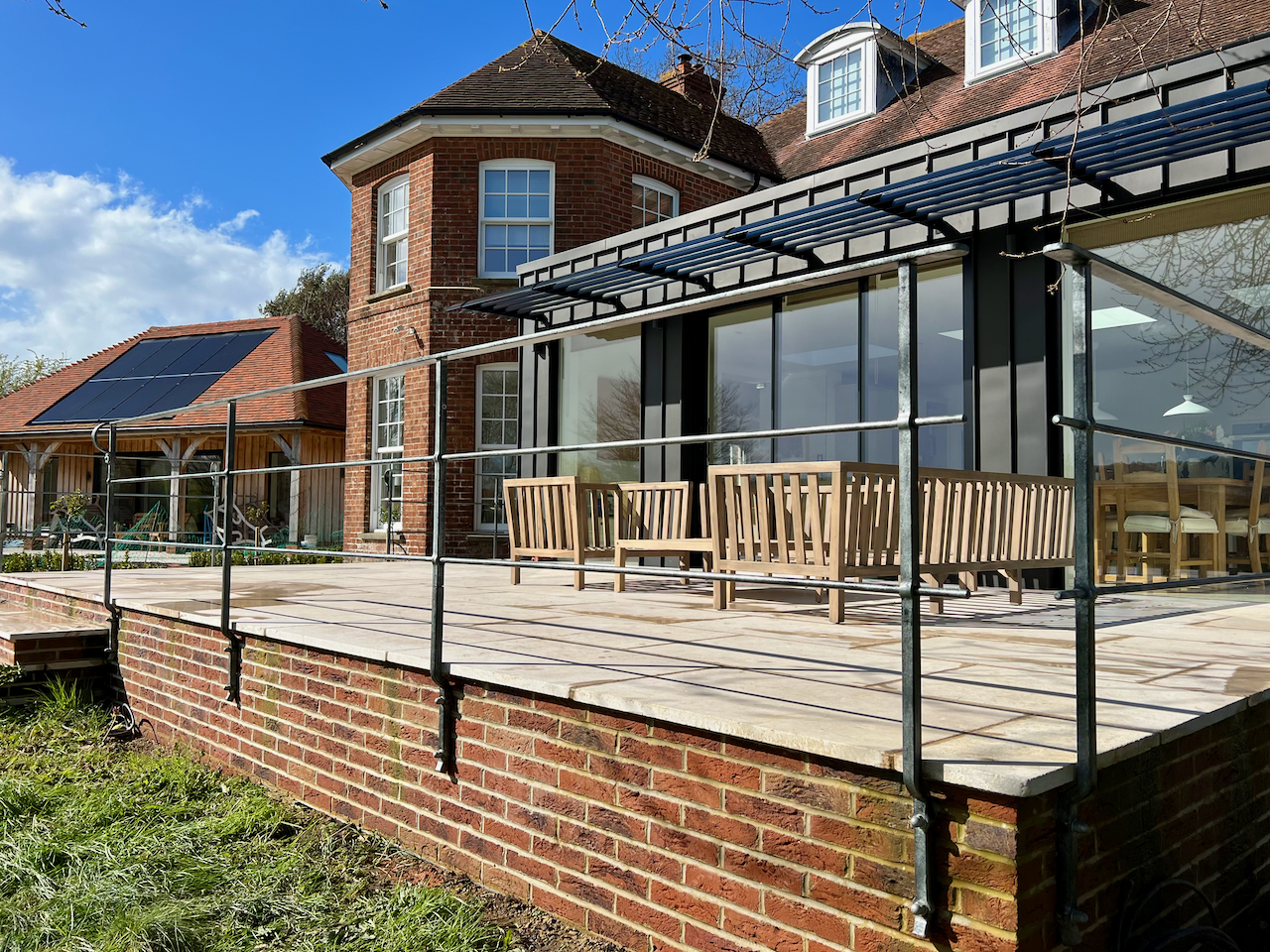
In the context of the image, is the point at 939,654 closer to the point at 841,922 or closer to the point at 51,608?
the point at 841,922

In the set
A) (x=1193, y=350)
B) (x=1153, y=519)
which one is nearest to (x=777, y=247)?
(x=1193, y=350)

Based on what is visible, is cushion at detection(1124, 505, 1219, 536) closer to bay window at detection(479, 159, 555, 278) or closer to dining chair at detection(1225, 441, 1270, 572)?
dining chair at detection(1225, 441, 1270, 572)

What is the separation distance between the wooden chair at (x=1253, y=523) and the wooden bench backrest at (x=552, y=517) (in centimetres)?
415

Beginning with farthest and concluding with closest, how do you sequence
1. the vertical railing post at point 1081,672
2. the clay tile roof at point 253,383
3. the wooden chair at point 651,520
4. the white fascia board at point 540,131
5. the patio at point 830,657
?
1. the clay tile roof at point 253,383
2. the white fascia board at point 540,131
3. the wooden chair at point 651,520
4. the patio at point 830,657
5. the vertical railing post at point 1081,672

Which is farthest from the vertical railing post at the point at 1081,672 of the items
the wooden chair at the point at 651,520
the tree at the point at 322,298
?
the tree at the point at 322,298

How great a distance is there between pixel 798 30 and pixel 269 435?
1860 centimetres

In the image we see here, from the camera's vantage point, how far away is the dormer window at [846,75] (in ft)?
44.6

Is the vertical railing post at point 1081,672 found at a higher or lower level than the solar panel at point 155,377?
lower

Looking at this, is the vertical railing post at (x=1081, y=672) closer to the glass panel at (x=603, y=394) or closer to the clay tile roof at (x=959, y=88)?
the clay tile roof at (x=959, y=88)

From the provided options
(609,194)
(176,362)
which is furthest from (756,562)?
(176,362)

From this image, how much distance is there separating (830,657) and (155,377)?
2192 centimetres

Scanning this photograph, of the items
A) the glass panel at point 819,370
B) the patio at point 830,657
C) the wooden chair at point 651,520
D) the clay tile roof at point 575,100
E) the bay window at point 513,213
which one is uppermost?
the clay tile roof at point 575,100

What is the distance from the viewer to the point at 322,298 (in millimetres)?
34500

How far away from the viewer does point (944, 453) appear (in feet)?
23.6
